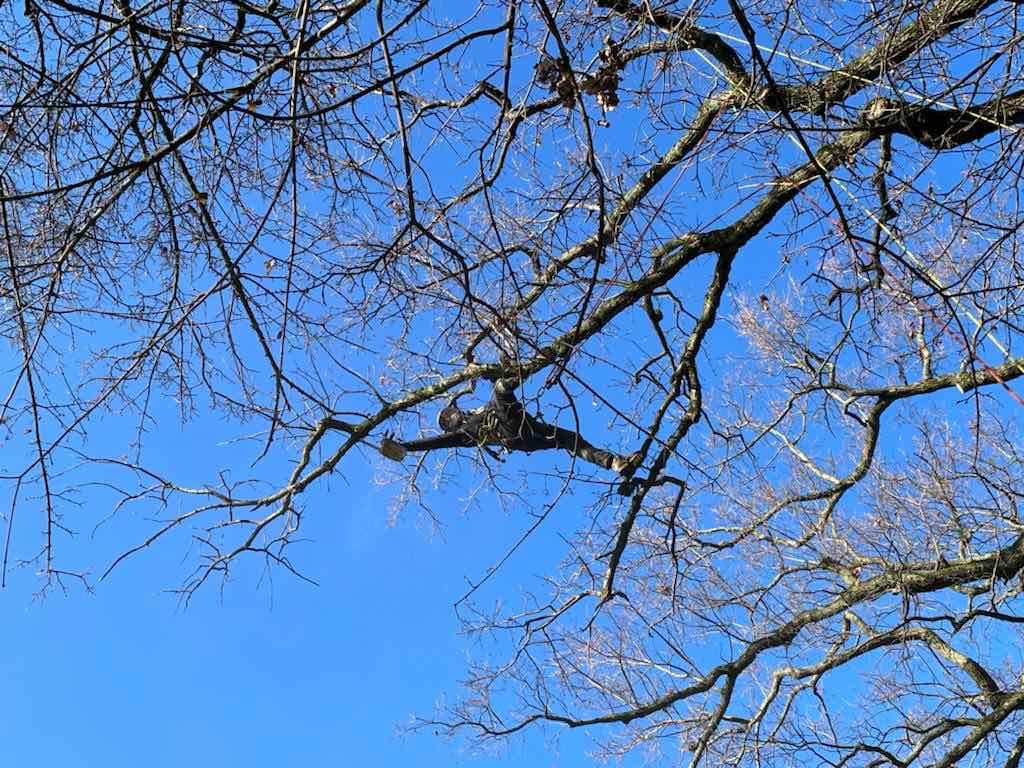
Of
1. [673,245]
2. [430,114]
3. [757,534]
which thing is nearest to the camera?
[430,114]

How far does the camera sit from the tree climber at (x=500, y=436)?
3.73 meters

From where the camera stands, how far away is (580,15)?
10.9 ft

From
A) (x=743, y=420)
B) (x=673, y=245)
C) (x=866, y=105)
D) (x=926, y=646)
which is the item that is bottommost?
(x=926, y=646)

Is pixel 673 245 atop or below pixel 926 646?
atop

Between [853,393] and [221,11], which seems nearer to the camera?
[221,11]

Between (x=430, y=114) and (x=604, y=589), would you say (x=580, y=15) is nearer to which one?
(x=430, y=114)

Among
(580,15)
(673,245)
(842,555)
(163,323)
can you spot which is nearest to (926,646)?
(842,555)

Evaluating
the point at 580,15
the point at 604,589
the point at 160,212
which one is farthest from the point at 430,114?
the point at 604,589

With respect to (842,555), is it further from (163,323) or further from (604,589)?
(163,323)

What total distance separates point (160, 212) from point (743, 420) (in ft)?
16.8

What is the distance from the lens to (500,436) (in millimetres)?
3801

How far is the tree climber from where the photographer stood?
373 cm

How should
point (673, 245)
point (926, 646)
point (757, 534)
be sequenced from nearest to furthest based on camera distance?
point (673, 245) → point (926, 646) → point (757, 534)

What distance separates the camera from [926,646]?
6.04 metres
